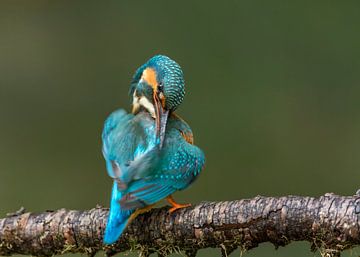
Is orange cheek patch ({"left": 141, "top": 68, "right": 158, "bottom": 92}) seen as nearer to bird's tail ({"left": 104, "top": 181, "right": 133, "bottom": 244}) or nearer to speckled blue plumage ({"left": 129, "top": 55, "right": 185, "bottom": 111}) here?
speckled blue plumage ({"left": 129, "top": 55, "right": 185, "bottom": 111})

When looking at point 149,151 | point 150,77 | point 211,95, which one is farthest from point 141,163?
point 211,95

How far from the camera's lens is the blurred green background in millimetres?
5719

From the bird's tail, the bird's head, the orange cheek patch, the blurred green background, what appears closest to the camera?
the bird's tail

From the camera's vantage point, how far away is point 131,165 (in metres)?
3.63

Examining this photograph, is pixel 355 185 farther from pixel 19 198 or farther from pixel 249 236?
pixel 249 236

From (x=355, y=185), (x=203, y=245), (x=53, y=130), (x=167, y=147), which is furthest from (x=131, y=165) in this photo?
(x=53, y=130)

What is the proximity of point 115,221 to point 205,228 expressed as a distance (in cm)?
30

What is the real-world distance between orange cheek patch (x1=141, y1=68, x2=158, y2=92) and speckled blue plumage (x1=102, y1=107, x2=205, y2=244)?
4.8 inches

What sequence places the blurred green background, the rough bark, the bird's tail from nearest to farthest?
the rough bark → the bird's tail → the blurred green background

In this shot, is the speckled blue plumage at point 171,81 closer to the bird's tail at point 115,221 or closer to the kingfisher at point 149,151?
the kingfisher at point 149,151

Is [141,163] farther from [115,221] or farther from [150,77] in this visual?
[150,77]

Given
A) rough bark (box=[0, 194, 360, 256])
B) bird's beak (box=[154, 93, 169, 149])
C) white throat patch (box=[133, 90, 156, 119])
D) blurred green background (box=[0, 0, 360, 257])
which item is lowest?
rough bark (box=[0, 194, 360, 256])

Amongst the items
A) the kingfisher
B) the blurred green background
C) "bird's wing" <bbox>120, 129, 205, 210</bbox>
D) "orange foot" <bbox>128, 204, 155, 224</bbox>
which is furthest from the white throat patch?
the blurred green background

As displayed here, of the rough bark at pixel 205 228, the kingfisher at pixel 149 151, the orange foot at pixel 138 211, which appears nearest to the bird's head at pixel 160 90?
the kingfisher at pixel 149 151
